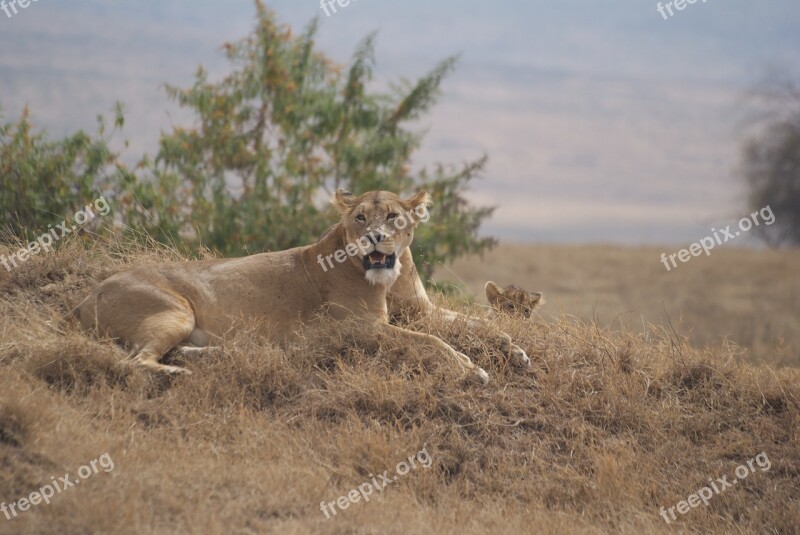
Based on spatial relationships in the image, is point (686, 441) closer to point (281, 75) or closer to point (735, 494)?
point (735, 494)

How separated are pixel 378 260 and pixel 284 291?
0.94 metres

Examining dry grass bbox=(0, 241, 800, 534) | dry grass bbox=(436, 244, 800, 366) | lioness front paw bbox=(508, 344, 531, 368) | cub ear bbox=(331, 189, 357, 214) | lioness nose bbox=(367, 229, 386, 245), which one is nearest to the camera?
dry grass bbox=(0, 241, 800, 534)

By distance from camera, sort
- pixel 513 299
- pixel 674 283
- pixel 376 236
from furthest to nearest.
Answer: pixel 674 283 → pixel 513 299 → pixel 376 236

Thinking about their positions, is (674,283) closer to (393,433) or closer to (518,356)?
(518,356)

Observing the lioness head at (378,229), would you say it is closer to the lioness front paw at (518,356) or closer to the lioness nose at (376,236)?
the lioness nose at (376,236)

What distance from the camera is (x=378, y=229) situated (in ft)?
29.2

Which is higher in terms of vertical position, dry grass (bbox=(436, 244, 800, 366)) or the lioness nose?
the lioness nose

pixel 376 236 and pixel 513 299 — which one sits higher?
pixel 376 236

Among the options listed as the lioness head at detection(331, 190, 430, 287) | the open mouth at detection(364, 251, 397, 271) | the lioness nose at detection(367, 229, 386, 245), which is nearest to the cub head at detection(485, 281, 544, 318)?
the lioness head at detection(331, 190, 430, 287)

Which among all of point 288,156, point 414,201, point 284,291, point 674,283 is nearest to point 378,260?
point 414,201

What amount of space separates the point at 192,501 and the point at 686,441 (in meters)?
4.15

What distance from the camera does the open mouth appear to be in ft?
29.3

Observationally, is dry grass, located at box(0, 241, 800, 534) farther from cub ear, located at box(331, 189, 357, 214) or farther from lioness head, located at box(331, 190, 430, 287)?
cub ear, located at box(331, 189, 357, 214)

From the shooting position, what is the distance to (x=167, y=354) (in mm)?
8875
